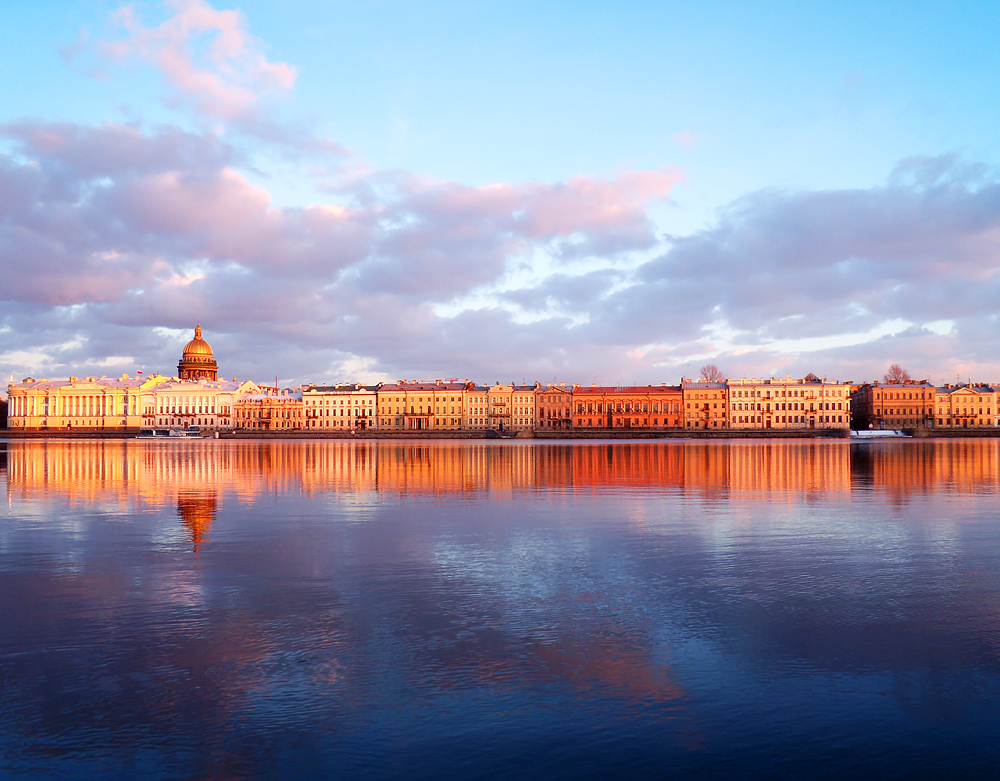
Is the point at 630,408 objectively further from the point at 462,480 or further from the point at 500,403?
the point at 462,480

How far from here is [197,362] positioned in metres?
157

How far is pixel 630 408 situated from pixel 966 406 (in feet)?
158

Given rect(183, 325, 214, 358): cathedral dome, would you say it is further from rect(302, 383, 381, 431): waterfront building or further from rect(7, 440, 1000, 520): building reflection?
rect(7, 440, 1000, 520): building reflection

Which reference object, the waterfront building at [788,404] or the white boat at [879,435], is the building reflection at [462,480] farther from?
the waterfront building at [788,404]

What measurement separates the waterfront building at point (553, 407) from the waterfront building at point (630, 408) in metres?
1.10

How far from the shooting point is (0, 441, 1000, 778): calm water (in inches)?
209

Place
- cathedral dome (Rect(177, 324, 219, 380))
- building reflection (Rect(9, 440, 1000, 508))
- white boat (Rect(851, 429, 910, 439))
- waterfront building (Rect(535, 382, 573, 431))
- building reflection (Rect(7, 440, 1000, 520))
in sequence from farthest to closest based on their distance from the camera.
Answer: cathedral dome (Rect(177, 324, 219, 380)) → waterfront building (Rect(535, 382, 573, 431)) → white boat (Rect(851, 429, 910, 439)) → building reflection (Rect(9, 440, 1000, 508)) → building reflection (Rect(7, 440, 1000, 520))

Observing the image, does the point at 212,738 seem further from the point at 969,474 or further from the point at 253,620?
the point at 969,474

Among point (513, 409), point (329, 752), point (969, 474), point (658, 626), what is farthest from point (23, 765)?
point (513, 409)

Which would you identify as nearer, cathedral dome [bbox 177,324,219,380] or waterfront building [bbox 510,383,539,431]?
waterfront building [bbox 510,383,539,431]

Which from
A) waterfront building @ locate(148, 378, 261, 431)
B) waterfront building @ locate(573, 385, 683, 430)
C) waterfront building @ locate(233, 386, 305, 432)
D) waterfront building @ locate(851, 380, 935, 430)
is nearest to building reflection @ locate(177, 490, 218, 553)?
waterfront building @ locate(573, 385, 683, 430)

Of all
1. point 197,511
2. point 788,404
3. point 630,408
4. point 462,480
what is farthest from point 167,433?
point 197,511

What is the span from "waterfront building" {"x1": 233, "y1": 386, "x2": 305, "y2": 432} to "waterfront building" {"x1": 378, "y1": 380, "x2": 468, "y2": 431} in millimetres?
13482

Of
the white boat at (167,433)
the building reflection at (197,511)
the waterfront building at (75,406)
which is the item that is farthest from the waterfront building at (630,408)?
the building reflection at (197,511)
